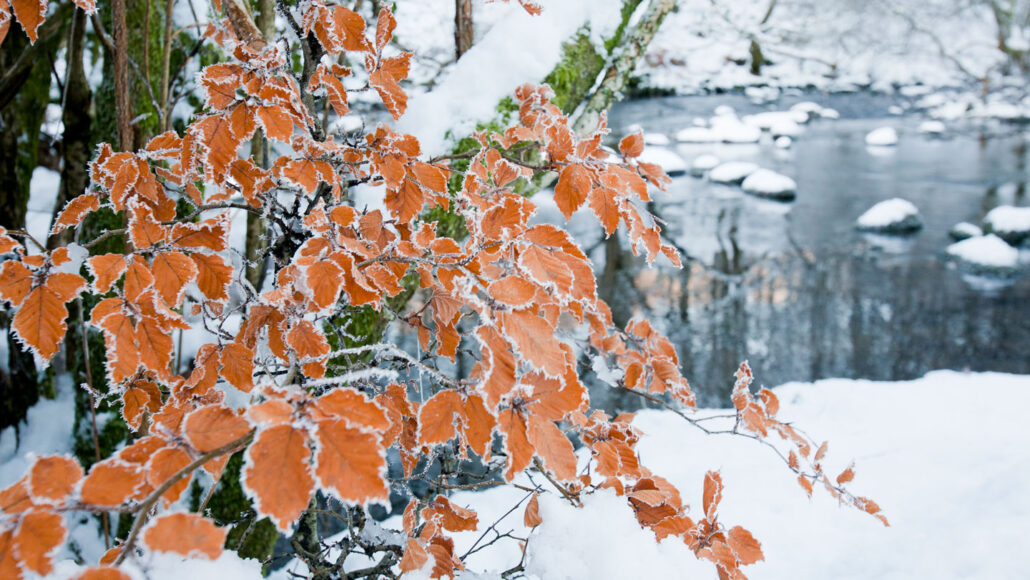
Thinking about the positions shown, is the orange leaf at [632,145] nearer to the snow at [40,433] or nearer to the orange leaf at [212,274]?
the orange leaf at [212,274]

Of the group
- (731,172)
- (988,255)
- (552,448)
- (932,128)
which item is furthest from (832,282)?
(932,128)

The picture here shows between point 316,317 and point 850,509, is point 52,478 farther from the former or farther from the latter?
point 850,509

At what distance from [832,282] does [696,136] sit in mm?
5982

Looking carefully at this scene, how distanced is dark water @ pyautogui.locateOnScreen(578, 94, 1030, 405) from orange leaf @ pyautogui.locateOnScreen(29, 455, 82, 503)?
426 cm

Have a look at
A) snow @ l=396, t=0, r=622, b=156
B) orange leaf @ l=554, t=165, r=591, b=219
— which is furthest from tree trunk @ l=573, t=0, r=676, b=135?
orange leaf @ l=554, t=165, r=591, b=219

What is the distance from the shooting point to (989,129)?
449 inches

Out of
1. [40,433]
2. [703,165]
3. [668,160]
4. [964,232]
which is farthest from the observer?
[703,165]

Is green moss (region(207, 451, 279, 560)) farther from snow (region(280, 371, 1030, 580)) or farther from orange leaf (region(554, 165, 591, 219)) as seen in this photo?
orange leaf (region(554, 165, 591, 219))

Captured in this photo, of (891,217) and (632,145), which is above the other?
(632,145)

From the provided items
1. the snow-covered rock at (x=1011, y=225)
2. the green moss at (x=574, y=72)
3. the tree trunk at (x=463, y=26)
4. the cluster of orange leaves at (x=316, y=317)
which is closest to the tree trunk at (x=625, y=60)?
the green moss at (x=574, y=72)

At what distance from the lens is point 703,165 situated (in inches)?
370

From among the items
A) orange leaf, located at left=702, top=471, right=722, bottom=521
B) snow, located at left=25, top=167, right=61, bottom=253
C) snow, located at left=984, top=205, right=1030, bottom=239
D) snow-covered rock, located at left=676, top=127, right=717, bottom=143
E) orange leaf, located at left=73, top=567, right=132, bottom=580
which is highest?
orange leaf, located at left=73, top=567, right=132, bottom=580

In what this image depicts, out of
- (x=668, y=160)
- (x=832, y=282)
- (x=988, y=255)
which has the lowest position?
(x=832, y=282)

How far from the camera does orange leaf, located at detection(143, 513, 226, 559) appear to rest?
465 millimetres
